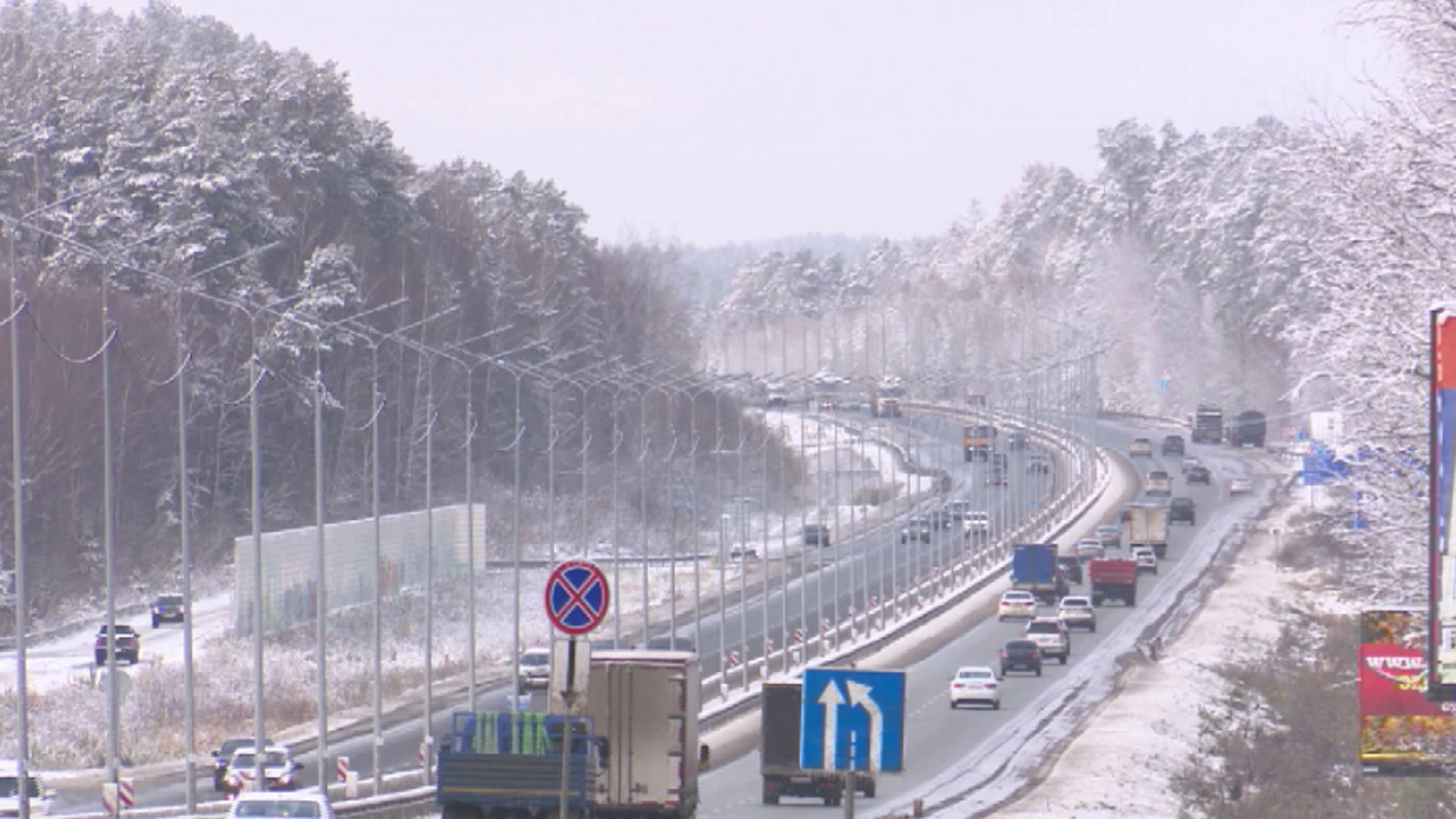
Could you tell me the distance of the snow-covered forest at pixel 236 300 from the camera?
289 ft

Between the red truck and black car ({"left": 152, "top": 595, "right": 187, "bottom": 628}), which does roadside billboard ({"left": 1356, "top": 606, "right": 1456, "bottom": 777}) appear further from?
the red truck

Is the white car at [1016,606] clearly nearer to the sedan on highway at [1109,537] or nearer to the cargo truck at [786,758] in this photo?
the sedan on highway at [1109,537]

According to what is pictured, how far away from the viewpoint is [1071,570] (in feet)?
368

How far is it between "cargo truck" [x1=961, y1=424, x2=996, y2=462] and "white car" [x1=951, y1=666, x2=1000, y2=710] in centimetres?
6542

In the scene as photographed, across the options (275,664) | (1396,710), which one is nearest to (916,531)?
(275,664)

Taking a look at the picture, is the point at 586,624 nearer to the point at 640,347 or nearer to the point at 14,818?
the point at 14,818

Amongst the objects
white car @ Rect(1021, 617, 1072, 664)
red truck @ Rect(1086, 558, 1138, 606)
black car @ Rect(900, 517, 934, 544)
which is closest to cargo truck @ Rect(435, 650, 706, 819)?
white car @ Rect(1021, 617, 1072, 664)

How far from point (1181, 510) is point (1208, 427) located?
4214 cm

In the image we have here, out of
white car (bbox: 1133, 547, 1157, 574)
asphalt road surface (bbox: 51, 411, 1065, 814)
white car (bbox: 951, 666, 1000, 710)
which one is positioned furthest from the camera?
white car (bbox: 1133, 547, 1157, 574)

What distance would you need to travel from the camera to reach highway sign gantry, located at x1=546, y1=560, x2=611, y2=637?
20.6 meters

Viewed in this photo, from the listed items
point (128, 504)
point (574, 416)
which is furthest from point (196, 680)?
point (574, 416)

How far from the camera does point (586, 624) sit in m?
20.6

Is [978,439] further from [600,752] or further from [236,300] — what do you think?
[600,752]

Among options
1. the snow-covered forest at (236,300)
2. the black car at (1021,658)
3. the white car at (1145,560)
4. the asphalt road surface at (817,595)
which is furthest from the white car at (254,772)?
the white car at (1145,560)
